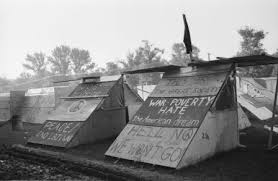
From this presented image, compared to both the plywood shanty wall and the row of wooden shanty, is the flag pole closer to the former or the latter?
the row of wooden shanty

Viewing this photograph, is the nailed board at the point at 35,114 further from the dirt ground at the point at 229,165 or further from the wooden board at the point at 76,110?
the dirt ground at the point at 229,165

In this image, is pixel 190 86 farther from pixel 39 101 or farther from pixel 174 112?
pixel 39 101

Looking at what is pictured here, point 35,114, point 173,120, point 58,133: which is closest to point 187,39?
point 173,120

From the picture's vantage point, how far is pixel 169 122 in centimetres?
870

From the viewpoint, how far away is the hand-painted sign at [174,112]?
838cm

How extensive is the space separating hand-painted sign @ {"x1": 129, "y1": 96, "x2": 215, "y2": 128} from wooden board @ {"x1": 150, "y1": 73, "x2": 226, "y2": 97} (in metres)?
0.23

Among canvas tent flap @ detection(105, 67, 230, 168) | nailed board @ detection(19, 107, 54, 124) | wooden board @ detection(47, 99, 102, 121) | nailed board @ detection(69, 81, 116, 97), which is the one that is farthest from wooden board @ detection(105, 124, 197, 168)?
nailed board @ detection(19, 107, 54, 124)

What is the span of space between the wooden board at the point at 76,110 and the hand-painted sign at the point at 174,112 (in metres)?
2.92

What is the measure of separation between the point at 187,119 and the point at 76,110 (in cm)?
566

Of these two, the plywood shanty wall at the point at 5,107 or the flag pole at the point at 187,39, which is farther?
the plywood shanty wall at the point at 5,107

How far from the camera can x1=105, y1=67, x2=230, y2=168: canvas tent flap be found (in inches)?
310

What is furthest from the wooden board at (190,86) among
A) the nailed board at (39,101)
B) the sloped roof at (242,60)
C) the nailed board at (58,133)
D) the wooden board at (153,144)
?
the nailed board at (39,101)

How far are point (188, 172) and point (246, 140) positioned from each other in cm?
482

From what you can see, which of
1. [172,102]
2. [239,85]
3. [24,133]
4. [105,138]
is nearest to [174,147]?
[172,102]
